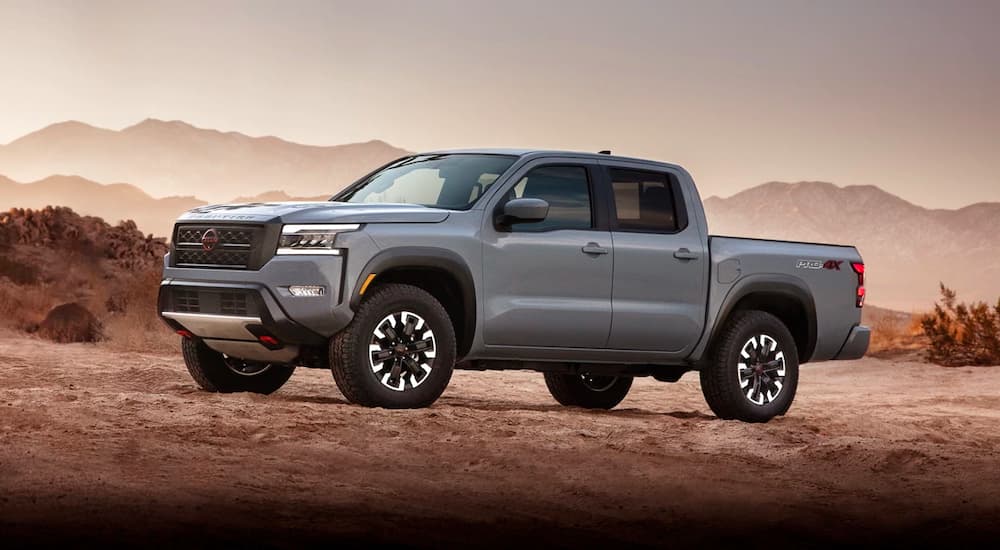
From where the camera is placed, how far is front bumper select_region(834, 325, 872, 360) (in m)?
14.1

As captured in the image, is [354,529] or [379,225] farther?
[379,225]

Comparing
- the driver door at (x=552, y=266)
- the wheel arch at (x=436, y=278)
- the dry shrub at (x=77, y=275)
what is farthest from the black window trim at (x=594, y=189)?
the dry shrub at (x=77, y=275)

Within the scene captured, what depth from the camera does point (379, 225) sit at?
11.2 metres

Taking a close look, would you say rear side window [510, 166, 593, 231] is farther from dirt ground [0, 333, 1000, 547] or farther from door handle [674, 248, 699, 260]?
dirt ground [0, 333, 1000, 547]

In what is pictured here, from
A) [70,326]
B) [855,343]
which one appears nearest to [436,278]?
[855,343]

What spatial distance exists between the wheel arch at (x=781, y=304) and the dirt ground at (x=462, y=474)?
773 millimetres

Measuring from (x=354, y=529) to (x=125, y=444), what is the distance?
291cm

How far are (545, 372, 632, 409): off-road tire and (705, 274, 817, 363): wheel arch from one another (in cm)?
156

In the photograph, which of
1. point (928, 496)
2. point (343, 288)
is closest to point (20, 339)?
point (343, 288)

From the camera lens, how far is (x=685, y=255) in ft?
42.2

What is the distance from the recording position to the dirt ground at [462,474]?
7727 millimetres

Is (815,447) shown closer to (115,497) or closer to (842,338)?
(842,338)

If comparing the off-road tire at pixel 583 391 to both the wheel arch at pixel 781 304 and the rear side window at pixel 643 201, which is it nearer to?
the wheel arch at pixel 781 304

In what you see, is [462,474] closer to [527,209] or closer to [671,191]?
[527,209]
